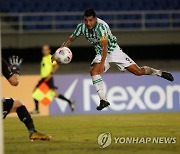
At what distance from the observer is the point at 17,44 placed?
59.5 ft

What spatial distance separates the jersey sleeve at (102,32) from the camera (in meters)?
9.55

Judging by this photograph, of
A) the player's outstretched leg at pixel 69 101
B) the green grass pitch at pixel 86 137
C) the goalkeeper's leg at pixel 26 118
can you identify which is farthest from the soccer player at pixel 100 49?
the player's outstretched leg at pixel 69 101

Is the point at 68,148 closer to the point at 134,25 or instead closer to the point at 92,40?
the point at 92,40

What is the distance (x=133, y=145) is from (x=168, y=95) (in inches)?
322

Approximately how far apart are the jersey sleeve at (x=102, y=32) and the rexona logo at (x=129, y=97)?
583 centimetres

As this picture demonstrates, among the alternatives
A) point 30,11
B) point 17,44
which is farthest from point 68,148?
point 30,11

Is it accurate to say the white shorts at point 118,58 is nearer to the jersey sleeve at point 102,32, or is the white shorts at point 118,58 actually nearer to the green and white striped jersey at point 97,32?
the green and white striped jersey at point 97,32

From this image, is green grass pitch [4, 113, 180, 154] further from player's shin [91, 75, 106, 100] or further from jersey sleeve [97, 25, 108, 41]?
jersey sleeve [97, 25, 108, 41]

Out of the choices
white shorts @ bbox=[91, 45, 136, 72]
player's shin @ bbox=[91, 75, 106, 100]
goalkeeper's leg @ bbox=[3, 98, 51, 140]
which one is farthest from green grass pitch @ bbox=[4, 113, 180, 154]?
white shorts @ bbox=[91, 45, 136, 72]

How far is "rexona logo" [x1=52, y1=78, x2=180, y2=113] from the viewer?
1546cm

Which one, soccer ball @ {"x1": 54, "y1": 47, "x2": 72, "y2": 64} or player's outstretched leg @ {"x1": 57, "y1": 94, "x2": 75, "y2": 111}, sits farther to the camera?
player's outstretched leg @ {"x1": 57, "y1": 94, "x2": 75, "y2": 111}

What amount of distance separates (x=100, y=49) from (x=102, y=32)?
0.53 m

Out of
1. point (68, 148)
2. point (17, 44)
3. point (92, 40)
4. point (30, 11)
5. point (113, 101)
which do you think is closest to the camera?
point (68, 148)

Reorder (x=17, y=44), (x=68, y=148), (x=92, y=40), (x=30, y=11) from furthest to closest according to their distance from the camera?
(x=30, y=11) < (x=17, y=44) < (x=92, y=40) < (x=68, y=148)
